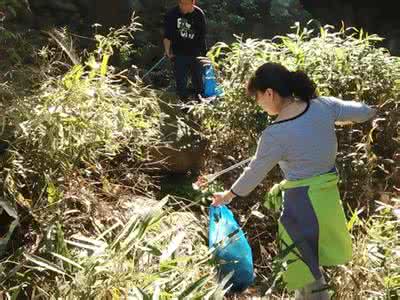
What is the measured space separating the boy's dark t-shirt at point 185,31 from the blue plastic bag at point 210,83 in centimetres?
49

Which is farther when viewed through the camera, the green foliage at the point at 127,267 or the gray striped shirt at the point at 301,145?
the gray striped shirt at the point at 301,145

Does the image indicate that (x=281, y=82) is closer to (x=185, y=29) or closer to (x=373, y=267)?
(x=373, y=267)

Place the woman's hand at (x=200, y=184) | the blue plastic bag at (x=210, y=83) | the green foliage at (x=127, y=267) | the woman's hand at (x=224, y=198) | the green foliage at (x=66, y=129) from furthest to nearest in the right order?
the blue plastic bag at (x=210, y=83) → the woman's hand at (x=200, y=184) → the green foliage at (x=66, y=129) → the woman's hand at (x=224, y=198) → the green foliage at (x=127, y=267)

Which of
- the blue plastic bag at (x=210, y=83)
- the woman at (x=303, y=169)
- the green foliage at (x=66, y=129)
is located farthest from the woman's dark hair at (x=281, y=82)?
the blue plastic bag at (x=210, y=83)

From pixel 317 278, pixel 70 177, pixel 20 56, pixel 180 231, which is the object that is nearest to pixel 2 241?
pixel 70 177

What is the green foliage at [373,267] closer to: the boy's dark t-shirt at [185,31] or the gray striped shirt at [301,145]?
the gray striped shirt at [301,145]

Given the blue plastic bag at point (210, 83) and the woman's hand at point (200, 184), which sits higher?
the blue plastic bag at point (210, 83)

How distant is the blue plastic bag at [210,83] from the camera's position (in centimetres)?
443

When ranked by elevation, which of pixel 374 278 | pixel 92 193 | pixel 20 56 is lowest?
pixel 374 278

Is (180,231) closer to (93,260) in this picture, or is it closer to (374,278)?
(93,260)

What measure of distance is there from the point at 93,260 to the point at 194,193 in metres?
1.50

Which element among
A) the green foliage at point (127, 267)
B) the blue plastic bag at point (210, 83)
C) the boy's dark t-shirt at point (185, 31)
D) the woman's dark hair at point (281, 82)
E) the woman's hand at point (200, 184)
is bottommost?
the woman's hand at point (200, 184)

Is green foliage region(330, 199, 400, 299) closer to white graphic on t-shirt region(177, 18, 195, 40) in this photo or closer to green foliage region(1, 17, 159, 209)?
green foliage region(1, 17, 159, 209)

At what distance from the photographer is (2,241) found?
2725 mm
